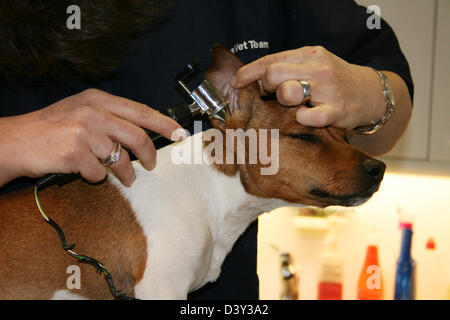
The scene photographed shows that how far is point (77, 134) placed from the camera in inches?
34.4

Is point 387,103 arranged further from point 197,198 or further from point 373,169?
point 197,198

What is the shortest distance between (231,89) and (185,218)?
37cm

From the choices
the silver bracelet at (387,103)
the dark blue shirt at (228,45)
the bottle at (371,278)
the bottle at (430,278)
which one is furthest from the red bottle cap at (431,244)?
the silver bracelet at (387,103)

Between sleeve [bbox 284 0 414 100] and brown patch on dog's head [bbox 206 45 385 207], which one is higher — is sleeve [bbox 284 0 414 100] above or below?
above

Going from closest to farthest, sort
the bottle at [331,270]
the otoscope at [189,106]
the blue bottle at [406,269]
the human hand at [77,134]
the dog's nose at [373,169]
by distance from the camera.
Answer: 1. the human hand at [77,134]
2. the otoscope at [189,106]
3. the dog's nose at [373,169]
4. the blue bottle at [406,269]
5. the bottle at [331,270]

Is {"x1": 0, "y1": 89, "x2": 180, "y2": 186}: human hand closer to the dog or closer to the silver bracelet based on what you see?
the dog

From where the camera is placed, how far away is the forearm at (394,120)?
1136 mm

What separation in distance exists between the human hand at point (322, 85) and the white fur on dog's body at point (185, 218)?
296 mm

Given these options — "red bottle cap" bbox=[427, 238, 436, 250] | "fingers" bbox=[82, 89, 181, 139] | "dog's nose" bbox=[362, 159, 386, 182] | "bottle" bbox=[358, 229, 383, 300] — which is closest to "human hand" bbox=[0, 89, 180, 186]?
"fingers" bbox=[82, 89, 181, 139]

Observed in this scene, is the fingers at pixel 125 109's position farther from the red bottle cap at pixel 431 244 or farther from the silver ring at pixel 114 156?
the red bottle cap at pixel 431 244

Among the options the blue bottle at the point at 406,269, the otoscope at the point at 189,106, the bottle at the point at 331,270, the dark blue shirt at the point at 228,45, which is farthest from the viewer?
the bottle at the point at 331,270

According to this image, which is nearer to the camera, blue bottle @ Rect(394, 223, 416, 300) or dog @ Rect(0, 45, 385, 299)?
dog @ Rect(0, 45, 385, 299)

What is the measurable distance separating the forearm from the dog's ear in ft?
1.07

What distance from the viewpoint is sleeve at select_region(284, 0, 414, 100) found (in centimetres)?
127
